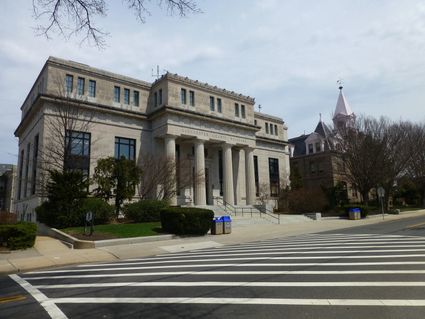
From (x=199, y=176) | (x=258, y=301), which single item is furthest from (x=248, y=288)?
(x=199, y=176)

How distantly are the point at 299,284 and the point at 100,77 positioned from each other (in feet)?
116

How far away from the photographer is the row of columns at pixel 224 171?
3744 cm

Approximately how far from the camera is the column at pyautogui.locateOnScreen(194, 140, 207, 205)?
37.3m

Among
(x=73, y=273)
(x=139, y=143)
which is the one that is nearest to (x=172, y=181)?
(x=139, y=143)

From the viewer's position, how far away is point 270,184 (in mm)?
53844

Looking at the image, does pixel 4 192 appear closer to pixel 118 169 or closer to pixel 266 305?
pixel 118 169

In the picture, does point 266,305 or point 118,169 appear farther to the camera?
point 118,169

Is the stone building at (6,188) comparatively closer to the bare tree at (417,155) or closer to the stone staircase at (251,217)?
the stone staircase at (251,217)

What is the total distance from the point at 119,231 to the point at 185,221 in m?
3.98

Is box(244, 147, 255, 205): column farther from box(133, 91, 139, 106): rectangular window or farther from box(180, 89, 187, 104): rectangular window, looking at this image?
box(133, 91, 139, 106): rectangular window

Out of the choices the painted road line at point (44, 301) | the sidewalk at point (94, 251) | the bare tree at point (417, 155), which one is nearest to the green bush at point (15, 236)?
the sidewalk at point (94, 251)

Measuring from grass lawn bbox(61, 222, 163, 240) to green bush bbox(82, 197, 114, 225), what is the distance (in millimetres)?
2378

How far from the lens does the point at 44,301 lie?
7.27 metres

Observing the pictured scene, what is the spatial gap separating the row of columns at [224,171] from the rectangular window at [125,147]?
13.4ft
